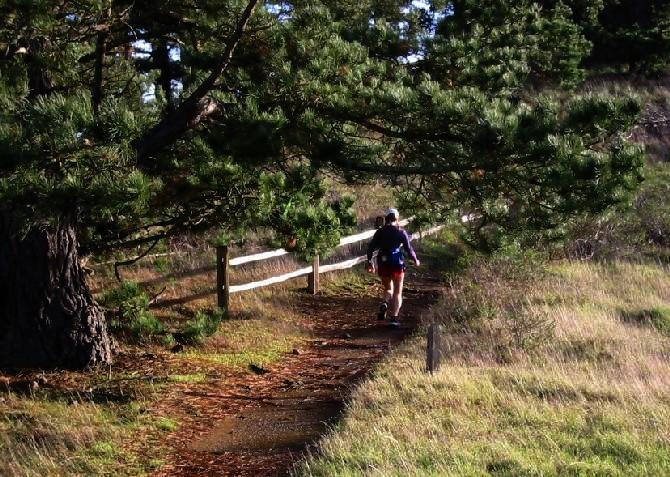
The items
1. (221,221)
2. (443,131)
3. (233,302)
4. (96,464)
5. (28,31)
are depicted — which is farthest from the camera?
(233,302)

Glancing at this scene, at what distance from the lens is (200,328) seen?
8.93 m

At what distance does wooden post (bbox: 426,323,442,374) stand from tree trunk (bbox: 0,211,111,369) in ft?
11.5

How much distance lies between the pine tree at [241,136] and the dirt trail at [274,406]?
1522 mm

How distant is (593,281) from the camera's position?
12539 mm

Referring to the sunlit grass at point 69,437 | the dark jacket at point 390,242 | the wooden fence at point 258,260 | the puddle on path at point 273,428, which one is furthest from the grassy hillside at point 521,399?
the wooden fence at point 258,260

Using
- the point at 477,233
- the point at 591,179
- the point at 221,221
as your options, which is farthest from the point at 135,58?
the point at 591,179

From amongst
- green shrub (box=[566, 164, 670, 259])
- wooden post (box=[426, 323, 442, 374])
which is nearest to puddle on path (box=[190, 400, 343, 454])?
wooden post (box=[426, 323, 442, 374])

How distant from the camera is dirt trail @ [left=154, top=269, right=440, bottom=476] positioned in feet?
19.6

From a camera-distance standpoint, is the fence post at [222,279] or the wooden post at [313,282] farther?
the wooden post at [313,282]

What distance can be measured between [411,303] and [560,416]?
7409mm

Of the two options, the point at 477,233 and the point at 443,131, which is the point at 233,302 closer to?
the point at 477,233

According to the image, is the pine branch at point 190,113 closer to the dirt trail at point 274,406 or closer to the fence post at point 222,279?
the dirt trail at point 274,406

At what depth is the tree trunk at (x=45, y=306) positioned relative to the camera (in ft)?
24.9

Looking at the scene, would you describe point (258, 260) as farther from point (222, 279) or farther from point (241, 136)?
point (241, 136)
